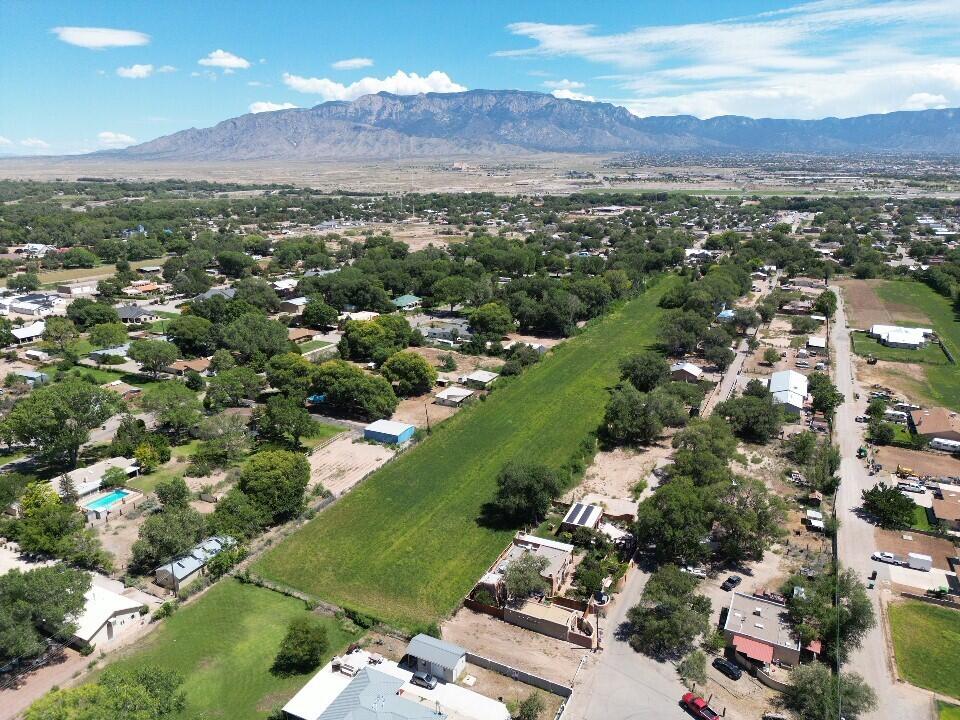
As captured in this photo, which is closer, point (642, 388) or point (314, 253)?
point (642, 388)

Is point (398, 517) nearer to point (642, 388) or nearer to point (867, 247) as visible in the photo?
point (642, 388)

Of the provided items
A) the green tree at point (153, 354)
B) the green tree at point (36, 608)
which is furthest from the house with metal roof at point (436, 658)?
the green tree at point (153, 354)

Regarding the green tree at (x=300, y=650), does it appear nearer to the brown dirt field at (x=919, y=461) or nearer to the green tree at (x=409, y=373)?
the green tree at (x=409, y=373)

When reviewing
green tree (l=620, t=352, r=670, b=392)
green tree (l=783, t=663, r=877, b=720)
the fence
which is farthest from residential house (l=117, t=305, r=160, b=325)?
green tree (l=783, t=663, r=877, b=720)

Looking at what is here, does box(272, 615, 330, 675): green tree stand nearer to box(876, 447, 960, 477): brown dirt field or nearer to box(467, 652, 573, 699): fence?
box(467, 652, 573, 699): fence

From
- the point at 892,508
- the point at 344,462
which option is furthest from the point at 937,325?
the point at 344,462

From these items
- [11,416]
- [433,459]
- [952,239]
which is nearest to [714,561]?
[433,459]

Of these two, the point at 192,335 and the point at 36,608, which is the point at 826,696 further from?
the point at 192,335

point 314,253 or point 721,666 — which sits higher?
point 314,253

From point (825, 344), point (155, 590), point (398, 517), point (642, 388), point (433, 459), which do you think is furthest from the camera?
point (825, 344)
